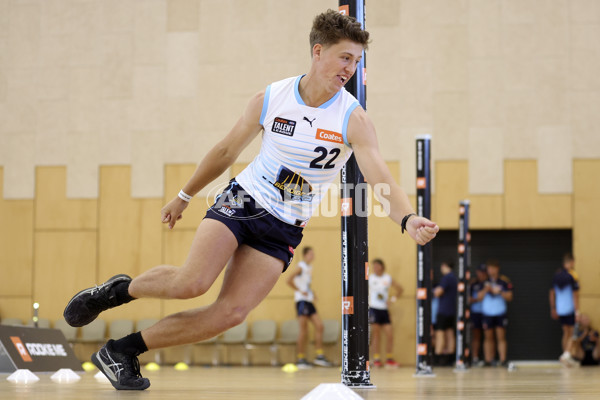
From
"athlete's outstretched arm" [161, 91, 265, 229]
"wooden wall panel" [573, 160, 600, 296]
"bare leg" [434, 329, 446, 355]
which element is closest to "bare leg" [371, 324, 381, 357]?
"bare leg" [434, 329, 446, 355]

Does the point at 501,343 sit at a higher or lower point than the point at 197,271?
lower

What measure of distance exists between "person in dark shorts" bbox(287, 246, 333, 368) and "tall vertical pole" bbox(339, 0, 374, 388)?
316 inches

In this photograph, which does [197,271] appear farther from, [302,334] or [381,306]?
[381,306]

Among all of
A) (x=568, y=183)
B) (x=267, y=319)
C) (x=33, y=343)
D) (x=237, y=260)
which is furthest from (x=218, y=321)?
(x=568, y=183)

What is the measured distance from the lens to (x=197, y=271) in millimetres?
3938

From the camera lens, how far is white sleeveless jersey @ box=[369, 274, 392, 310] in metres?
14.0

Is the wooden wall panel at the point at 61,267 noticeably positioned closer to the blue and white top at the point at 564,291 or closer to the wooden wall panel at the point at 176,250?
the wooden wall panel at the point at 176,250

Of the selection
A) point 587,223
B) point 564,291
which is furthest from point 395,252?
point 587,223

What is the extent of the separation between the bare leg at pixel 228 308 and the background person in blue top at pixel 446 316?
1052 centimetres

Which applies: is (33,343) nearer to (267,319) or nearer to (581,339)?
(267,319)

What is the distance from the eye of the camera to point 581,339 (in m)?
14.0

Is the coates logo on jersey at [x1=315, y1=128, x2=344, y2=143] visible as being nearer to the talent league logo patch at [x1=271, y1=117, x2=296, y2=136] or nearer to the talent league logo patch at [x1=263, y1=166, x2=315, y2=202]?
the talent league logo patch at [x1=271, y1=117, x2=296, y2=136]

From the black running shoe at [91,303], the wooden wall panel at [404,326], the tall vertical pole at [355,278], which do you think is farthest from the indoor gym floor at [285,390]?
the wooden wall panel at [404,326]

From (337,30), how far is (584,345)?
38.1 feet
